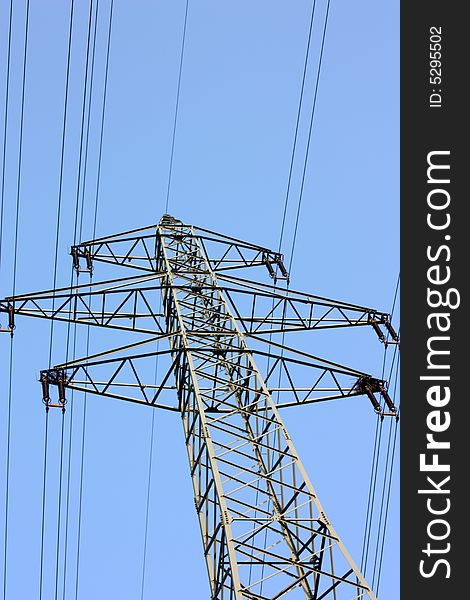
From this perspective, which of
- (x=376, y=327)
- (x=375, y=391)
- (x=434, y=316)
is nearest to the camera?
(x=434, y=316)

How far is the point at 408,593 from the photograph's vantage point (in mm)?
15680

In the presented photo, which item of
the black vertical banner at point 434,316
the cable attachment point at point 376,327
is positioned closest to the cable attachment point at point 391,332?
the cable attachment point at point 376,327

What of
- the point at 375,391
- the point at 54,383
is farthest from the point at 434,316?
the point at 54,383

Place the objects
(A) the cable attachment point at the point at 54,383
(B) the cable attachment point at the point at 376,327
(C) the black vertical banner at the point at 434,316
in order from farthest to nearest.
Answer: (B) the cable attachment point at the point at 376,327 → (A) the cable attachment point at the point at 54,383 → (C) the black vertical banner at the point at 434,316

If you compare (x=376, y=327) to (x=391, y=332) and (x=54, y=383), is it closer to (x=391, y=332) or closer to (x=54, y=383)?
(x=391, y=332)

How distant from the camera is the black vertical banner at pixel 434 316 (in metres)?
16.5

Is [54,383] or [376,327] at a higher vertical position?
[376,327]

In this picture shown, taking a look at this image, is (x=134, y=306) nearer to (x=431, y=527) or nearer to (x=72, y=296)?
(x=72, y=296)

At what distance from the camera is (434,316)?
59.0ft

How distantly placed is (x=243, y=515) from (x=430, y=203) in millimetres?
5826

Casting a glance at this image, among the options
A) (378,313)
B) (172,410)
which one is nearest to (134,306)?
(172,410)

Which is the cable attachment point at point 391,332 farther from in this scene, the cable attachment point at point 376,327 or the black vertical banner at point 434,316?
the black vertical banner at point 434,316

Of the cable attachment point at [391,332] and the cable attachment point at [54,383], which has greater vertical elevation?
the cable attachment point at [391,332]

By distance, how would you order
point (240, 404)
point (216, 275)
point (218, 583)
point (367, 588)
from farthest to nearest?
point (216, 275), point (240, 404), point (218, 583), point (367, 588)
